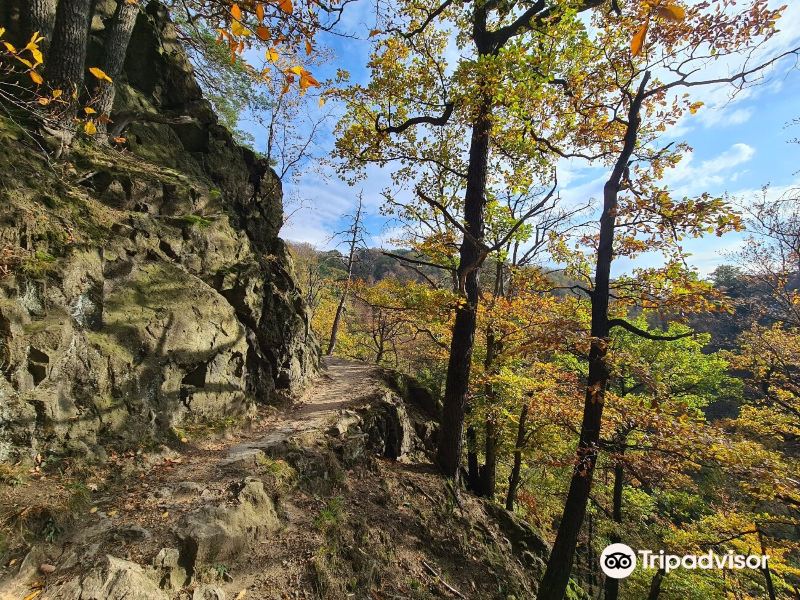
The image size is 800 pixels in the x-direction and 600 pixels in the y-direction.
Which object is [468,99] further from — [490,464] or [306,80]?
[490,464]

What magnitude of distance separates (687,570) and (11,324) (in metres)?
17.8

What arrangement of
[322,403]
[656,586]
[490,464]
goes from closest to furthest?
[322,403], [490,464], [656,586]

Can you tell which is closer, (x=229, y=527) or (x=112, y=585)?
(x=112, y=585)

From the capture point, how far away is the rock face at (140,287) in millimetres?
4129

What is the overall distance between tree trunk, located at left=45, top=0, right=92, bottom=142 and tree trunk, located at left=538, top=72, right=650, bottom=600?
948 centimetres

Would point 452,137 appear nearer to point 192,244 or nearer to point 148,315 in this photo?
point 192,244

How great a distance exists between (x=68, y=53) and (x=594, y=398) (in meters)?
10.9

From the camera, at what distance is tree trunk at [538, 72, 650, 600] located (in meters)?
6.07

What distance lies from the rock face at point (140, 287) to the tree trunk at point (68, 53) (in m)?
0.86

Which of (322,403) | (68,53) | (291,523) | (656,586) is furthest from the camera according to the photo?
(656,586)

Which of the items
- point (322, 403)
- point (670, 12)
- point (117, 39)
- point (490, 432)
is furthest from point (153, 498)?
point (117, 39)

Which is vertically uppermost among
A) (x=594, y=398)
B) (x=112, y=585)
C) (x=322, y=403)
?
(x=594, y=398)

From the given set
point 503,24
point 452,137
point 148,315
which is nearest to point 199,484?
point 148,315

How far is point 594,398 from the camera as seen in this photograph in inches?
245
